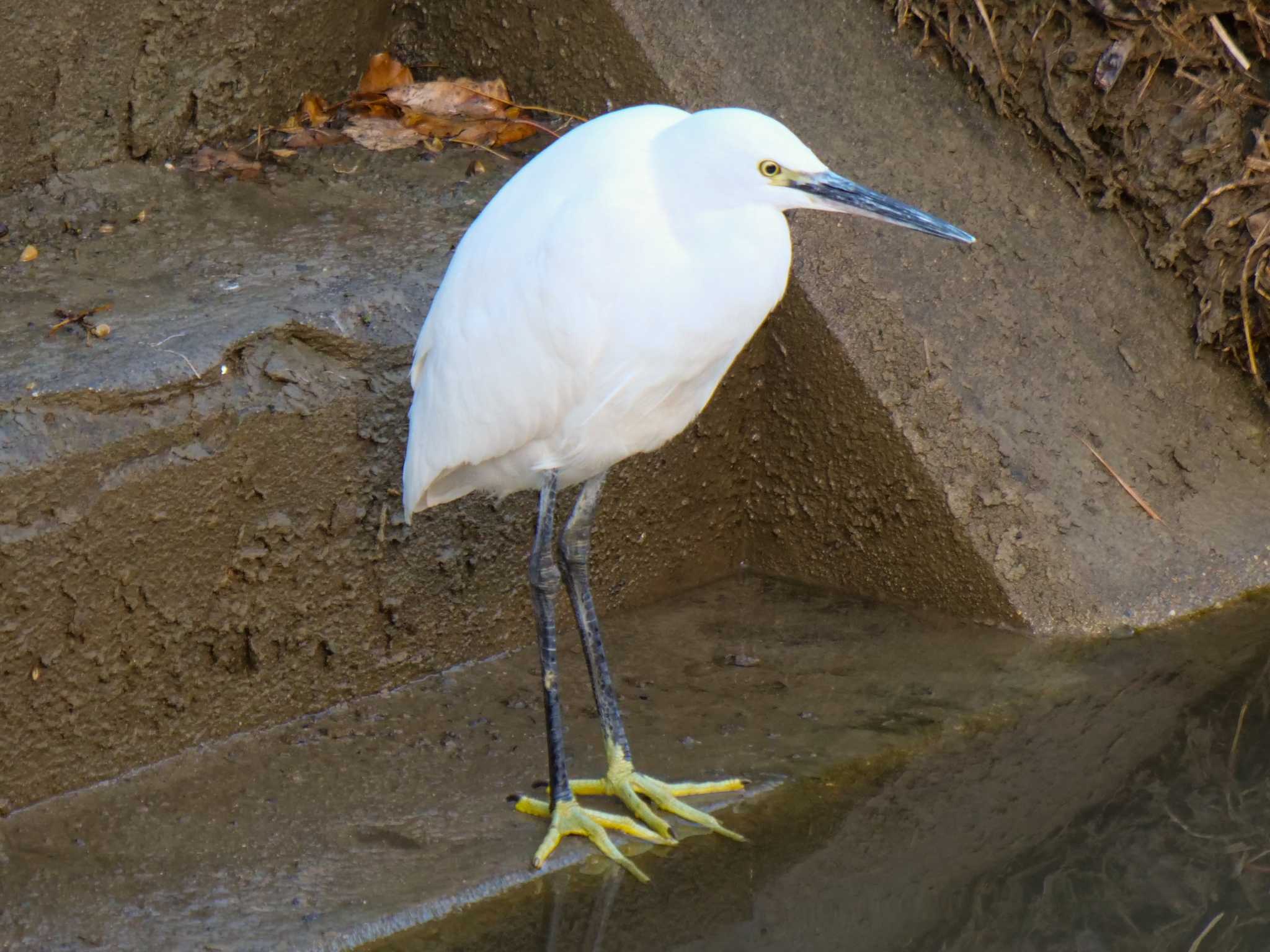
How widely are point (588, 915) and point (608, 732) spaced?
0.38 m

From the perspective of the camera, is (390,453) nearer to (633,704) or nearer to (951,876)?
(633,704)

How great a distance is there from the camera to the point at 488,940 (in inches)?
91.8

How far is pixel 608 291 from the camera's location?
2.34 metres

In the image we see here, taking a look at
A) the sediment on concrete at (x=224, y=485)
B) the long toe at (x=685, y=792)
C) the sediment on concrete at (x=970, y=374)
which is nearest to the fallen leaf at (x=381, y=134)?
the sediment on concrete at (x=224, y=485)

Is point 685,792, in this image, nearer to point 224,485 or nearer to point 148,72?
point 224,485

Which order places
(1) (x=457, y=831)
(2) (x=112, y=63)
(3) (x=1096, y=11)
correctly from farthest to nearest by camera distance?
1. (3) (x=1096, y=11)
2. (2) (x=112, y=63)
3. (1) (x=457, y=831)

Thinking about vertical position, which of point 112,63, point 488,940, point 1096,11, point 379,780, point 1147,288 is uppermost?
point 1096,11

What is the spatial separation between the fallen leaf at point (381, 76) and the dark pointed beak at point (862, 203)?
187cm

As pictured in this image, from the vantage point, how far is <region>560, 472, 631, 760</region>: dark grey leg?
2.70 m

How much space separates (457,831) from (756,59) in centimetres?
198

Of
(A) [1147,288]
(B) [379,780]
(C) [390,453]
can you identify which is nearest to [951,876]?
(B) [379,780]

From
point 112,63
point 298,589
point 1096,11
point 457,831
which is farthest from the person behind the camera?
point 1096,11

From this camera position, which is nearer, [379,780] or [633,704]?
[379,780]

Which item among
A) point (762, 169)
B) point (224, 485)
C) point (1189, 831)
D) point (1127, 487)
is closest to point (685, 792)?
point (1189, 831)
